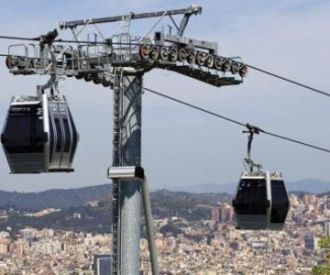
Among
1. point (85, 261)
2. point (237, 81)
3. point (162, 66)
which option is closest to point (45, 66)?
point (162, 66)

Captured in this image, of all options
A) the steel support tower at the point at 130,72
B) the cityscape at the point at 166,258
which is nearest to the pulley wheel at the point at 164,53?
the steel support tower at the point at 130,72

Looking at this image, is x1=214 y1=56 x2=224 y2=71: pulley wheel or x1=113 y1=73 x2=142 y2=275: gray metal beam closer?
x1=113 y1=73 x2=142 y2=275: gray metal beam

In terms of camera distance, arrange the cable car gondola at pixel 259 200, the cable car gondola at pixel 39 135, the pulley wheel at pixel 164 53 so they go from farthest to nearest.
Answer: the pulley wheel at pixel 164 53, the cable car gondola at pixel 259 200, the cable car gondola at pixel 39 135

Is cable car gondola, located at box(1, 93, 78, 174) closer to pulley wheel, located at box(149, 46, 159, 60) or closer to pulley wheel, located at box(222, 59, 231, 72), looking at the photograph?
pulley wheel, located at box(149, 46, 159, 60)

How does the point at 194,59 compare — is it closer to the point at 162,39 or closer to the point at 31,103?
the point at 162,39

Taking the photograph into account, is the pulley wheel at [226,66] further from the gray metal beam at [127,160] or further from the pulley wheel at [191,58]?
the gray metal beam at [127,160]

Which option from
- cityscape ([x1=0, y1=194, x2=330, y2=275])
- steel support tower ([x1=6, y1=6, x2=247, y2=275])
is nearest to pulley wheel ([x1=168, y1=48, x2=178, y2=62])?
steel support tower ([x1=6, y1=6, x2=247, y2=275])

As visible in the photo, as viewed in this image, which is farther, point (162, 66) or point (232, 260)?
point (232, 260)
